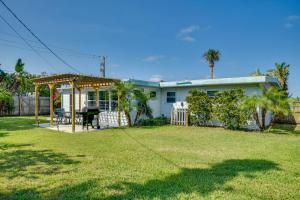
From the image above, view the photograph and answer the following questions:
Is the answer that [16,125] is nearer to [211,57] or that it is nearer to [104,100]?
[104,100]

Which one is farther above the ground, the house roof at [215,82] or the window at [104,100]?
the house roof at [215,82]

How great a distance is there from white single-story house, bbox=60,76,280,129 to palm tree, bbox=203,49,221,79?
65.5ft

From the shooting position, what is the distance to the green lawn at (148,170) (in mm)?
3619

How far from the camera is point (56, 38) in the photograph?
750 inches

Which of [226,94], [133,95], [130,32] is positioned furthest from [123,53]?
[226,94]

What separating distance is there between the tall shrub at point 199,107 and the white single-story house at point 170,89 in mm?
950

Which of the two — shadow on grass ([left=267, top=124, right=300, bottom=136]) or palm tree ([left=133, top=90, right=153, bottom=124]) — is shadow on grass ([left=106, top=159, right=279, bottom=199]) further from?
palm tree ([left=133, top=90, right=153, bottom=124])

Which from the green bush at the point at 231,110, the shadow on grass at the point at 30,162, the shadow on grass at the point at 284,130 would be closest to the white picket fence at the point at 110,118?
the green bush at the point at 231,110

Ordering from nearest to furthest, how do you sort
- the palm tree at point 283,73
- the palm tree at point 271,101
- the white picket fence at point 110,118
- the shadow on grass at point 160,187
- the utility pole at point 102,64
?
the shadow on grass at point 160,187
the palm tree at point 271,101
the white picket fence at point 110,118
the palm tree at point 283,73
the utility pole at point 102,64

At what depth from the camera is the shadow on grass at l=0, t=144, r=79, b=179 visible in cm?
463

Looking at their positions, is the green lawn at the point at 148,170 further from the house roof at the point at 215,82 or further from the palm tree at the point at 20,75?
the palm tree at the point at 20,75

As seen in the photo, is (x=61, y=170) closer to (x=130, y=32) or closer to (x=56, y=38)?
(x=56, y=38)

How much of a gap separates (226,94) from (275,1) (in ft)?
18.8

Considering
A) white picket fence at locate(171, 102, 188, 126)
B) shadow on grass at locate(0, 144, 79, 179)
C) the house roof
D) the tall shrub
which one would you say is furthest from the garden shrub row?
shadow on grass at locate(0, 144, 79, 179)
